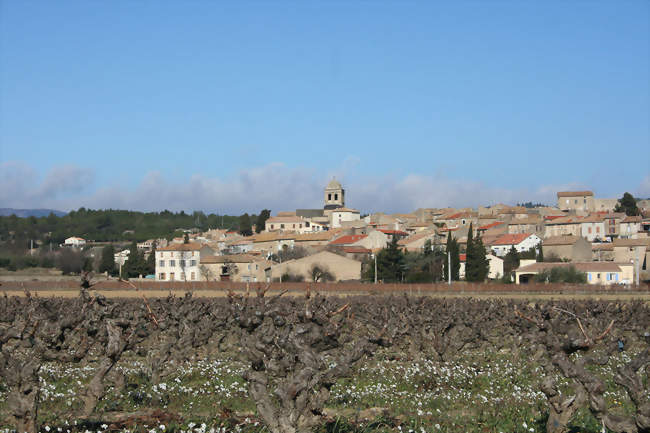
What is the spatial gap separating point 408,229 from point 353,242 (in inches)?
1224

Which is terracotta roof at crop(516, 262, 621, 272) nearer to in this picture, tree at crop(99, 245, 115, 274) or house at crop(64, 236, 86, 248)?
tree at crop(99, 245, 115, 274)

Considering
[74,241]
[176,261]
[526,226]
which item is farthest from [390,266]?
[74,241]

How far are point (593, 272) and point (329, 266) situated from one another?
27.0 meters

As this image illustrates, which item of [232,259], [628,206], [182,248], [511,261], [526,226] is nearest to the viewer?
[232,259]

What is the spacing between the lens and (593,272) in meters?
74.4

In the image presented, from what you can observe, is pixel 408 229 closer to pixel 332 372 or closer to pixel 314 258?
pixel 314 258

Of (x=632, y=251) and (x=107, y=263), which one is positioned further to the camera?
(x=107, y=263)

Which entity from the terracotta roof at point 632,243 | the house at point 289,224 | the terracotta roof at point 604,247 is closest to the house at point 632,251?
the terracotta roof at point 632,243

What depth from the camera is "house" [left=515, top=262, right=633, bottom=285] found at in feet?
243

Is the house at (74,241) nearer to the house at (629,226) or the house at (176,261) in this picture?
the house at (176,261)

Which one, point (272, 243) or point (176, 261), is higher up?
point (272, 243)

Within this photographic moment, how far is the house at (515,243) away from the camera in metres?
101

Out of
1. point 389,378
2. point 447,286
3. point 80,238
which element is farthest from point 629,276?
point 80,238

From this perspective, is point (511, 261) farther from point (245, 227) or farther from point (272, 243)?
point (245, 227)
